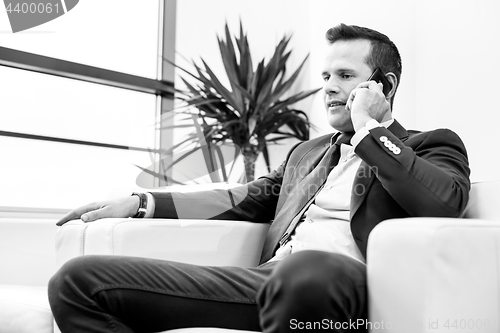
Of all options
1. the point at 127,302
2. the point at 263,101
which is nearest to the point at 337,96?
the point at 127,302

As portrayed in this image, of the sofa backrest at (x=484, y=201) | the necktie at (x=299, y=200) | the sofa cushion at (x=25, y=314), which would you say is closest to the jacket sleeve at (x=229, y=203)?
the necktie at (x=299, y=200)

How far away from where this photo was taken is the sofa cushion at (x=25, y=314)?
5.00 ft

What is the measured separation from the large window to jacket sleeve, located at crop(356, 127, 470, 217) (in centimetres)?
221

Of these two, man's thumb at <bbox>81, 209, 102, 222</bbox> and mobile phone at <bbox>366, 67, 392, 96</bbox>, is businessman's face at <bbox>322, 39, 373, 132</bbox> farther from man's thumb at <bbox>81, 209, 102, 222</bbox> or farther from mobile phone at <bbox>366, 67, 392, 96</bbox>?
man's thumb at <bbox>81, 209, 102, 222</bbox>

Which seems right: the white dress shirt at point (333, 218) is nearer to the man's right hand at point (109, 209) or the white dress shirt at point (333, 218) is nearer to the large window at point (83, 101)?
the man's right hand at point (109, 209)

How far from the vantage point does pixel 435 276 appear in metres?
0.97

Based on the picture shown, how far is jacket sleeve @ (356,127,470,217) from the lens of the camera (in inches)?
50.6

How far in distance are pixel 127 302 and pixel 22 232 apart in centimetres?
114

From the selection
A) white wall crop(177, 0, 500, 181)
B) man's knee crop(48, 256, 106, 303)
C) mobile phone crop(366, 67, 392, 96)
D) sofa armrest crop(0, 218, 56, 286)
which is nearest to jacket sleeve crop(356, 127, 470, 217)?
mobile phone crop(366, 67, 392, 96)

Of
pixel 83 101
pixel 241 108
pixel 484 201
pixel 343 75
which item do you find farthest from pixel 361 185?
pixel 83 101

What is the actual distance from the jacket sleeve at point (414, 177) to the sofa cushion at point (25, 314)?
1.00 m

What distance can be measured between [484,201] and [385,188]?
29 centimetres

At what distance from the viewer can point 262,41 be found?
13.0ft

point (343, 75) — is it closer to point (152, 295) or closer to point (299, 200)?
point (299, 200)
